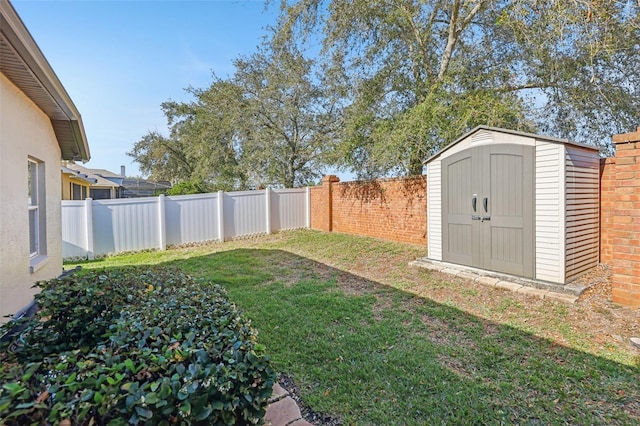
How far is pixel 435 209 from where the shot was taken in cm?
631

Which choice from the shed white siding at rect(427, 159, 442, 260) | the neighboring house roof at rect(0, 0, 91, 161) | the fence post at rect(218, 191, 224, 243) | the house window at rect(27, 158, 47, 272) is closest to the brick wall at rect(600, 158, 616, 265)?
the shed white siding at rect(427, 159, 442, 260)

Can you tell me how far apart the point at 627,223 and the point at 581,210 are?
84cm

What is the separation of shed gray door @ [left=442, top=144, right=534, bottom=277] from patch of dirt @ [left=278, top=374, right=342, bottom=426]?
161 inches

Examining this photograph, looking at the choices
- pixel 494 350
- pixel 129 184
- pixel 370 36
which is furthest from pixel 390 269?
pixel 129 184

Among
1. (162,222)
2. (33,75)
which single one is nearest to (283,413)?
(33,75)

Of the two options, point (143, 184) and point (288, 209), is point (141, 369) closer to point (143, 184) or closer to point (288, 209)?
point (288, 209)

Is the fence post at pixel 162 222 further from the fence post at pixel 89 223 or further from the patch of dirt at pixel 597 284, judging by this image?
the patch of dirt at pixel 597 284

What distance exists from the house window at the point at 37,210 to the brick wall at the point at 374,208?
7.43 meters

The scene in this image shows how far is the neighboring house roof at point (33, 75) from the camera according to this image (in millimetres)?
2222

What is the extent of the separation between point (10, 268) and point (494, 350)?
15.4 feet

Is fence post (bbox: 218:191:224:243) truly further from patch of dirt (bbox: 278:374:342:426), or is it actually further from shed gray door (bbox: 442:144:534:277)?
patch of dirt (bbox: 278:374:342:426)

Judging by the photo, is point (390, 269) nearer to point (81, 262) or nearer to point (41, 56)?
point (41, 56)

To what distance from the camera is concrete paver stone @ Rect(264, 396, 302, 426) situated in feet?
6.81

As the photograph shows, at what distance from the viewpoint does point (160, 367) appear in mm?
1390
